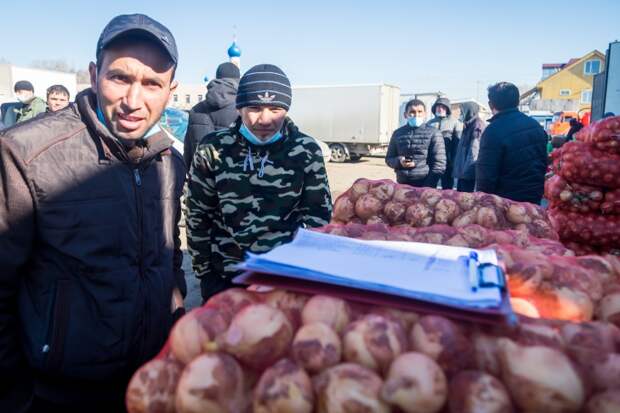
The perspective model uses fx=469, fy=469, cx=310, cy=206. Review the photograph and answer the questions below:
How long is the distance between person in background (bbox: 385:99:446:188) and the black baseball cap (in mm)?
4380

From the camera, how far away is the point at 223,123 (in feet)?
15.0

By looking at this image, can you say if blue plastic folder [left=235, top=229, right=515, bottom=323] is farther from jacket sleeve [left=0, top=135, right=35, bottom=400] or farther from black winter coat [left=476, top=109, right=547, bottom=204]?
black winter coat [left=476, top=109, right=547, bottom=204]

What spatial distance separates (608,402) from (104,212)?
1.45 metres

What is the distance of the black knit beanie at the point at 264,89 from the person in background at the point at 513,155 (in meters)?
2.28

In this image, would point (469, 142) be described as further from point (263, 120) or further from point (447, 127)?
point (263, 120)

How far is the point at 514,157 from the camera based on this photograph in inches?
159

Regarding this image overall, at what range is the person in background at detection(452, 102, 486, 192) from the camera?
238 inches

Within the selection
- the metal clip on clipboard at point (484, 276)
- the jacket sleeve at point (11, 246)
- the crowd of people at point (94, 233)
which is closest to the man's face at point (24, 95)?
the crowd of people at point (94, 233)

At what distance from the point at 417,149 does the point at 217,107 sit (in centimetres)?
251

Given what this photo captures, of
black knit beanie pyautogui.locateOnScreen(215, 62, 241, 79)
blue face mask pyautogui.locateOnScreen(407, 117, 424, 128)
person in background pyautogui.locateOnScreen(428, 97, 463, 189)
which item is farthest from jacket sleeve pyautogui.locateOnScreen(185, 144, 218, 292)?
person in background pyautogui.locateOnScreen(428, 97, 463, 189)

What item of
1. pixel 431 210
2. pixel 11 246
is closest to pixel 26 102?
pixel 11 246

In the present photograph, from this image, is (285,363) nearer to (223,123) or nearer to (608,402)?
(608,402)

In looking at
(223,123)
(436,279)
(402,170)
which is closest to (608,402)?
(436,279)

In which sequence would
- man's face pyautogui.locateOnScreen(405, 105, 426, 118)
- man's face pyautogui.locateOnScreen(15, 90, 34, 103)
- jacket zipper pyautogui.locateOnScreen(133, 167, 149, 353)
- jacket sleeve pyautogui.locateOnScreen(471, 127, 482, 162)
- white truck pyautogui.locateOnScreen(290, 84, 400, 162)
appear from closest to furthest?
jacket zipper pyautogui.locateOnScreen(133, 167, 149, 353)
man's face pyautogui.locateOnScreen(405, 105, 426, 118)
jacket sleeve pyautogui.locateOnScreen(471, 127, 482, 162)
man's face pyautogui.locateOnScreen(15, 90, 34, 103)
white truck pyautogui.locateOnScreen(290, 84, 400, 162)
